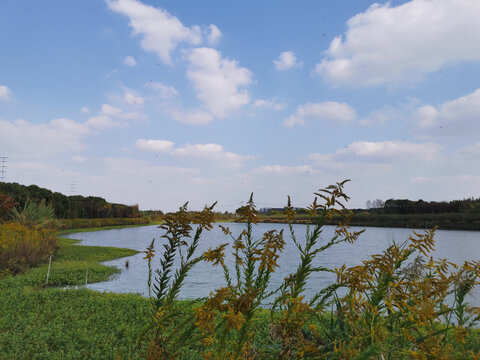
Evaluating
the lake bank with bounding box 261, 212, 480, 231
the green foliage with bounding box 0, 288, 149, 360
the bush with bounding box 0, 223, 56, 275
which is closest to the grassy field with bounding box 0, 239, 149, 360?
the green foliage with bounding box 0, 288, 149, 360

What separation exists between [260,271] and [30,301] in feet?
39.1

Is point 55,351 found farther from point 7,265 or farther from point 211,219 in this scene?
point 7,265

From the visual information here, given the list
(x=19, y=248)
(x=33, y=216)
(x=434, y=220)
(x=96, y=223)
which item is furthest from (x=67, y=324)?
(x=434, y=220)

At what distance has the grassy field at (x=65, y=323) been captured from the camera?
6492mm

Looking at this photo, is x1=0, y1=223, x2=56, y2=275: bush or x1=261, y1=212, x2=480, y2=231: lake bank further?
x1=261, y1=212, x2=480, y2=231: lake bank

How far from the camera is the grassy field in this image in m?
6.49

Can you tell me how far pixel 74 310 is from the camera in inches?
374

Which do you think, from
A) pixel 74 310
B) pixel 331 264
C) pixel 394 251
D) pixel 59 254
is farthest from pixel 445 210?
pixel 394 251

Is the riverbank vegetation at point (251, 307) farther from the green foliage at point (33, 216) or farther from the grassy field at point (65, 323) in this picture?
the green foliage at point (33, 216)

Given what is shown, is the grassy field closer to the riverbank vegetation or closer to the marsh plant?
the riverbank vegetation

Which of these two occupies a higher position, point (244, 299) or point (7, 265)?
point (244, 299)

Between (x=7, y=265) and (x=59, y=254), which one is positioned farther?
(x=59, y=254)

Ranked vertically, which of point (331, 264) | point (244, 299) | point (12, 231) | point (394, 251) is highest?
point (394, 251)

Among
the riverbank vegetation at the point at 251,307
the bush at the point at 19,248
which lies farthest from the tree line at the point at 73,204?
the riverbank vegetation at the point at 251,307
